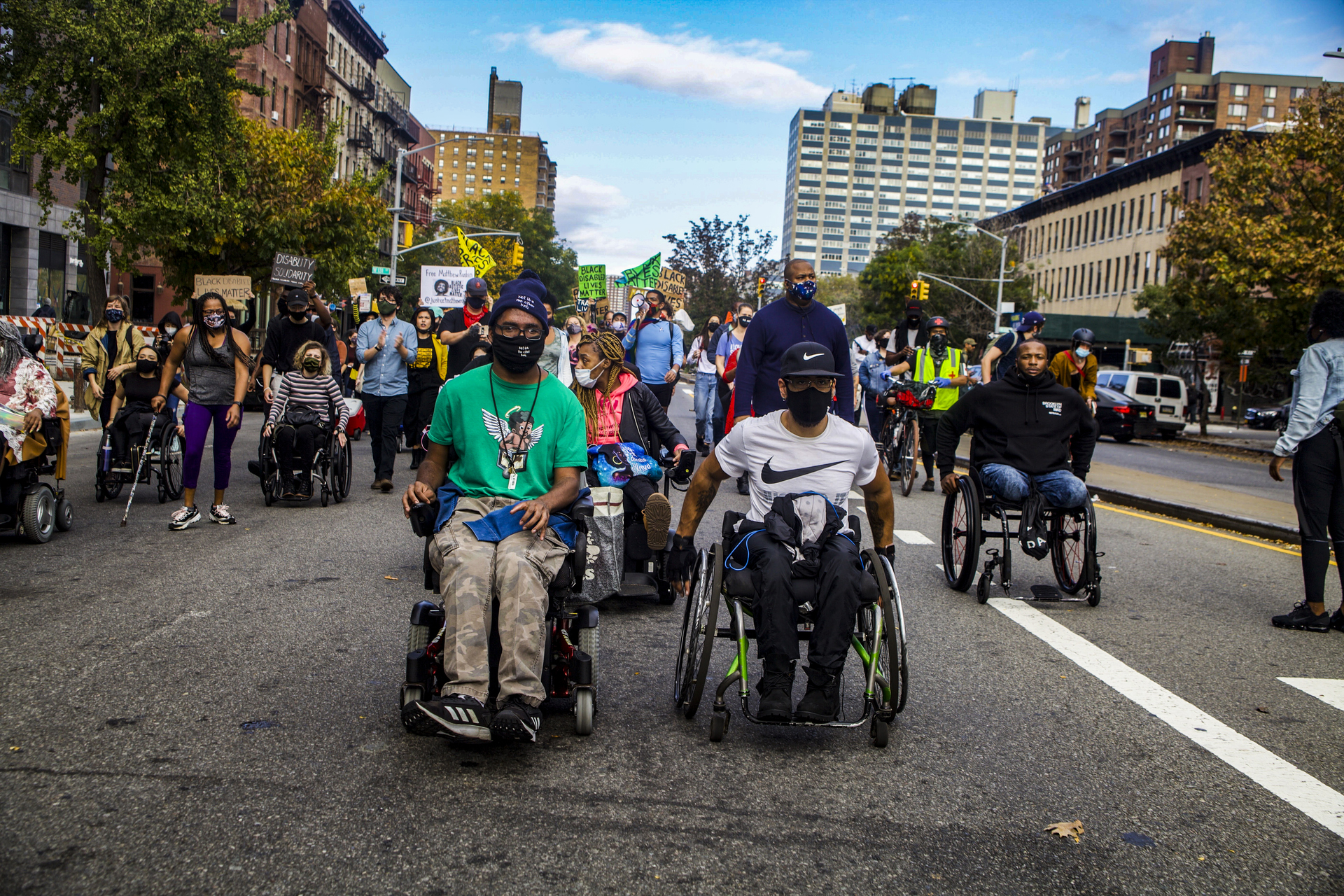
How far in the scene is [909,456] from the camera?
Result: 14.2 m

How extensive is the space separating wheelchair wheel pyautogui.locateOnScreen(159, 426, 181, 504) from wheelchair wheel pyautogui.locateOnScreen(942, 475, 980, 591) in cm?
646

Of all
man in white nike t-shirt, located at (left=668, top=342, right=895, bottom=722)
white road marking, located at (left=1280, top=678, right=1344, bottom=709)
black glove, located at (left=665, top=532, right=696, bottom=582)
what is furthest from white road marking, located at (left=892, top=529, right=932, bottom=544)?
black glove, located at (left=665, top=532, right=696, bottom=582)

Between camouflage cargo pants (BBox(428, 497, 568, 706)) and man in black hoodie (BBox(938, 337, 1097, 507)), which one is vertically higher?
man in black hoodie (BBox(938, 337, 1097, 507))

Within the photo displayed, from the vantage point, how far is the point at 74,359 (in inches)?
878

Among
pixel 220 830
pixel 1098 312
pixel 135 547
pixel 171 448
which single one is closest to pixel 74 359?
pixel 171 448

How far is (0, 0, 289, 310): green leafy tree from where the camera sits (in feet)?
75.7

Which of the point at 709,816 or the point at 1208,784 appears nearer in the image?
the point at 709,816

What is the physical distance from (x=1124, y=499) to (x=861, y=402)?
4536 millimetres

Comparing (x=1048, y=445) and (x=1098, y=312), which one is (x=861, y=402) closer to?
(x=1048, y=445)

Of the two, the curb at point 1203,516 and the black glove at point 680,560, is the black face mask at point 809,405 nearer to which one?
the black glove at point 680,560

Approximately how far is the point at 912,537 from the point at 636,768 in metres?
6.71

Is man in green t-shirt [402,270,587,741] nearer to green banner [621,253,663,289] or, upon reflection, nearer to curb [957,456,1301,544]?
curb [957,456,1301,544]

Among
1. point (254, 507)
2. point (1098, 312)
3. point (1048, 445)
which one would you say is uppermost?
point (1098, 312)

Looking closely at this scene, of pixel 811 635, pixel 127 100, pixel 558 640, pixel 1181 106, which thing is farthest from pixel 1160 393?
pixel 1181 106
